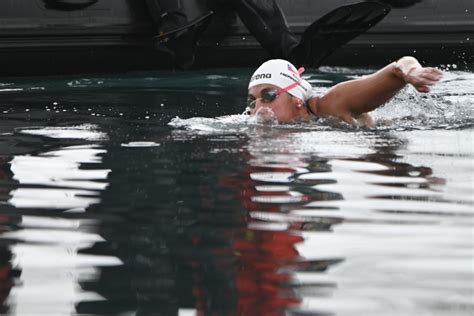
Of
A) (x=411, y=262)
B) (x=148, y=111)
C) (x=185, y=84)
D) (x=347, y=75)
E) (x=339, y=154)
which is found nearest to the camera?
(x=411, y=262)

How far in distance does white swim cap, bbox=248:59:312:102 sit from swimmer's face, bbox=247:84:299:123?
3 centimetres

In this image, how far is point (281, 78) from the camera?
7770 millimetres

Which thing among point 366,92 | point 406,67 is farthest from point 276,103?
point 406,67

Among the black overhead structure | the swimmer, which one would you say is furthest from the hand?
the black overhead structure

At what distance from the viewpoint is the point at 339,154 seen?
5.95 metres

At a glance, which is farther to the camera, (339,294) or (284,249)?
(284,249)

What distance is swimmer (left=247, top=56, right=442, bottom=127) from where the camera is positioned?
22.6ft

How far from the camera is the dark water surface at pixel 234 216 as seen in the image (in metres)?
3.31

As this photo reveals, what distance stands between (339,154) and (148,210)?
1599 millimetres

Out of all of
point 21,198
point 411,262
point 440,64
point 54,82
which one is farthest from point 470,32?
point 411,262

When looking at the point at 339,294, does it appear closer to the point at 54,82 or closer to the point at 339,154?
the point at 339,154

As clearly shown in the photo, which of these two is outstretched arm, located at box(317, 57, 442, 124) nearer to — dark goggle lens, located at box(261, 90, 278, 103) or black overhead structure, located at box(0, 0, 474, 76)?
dark goggle lens, located at box(261, 90, 278, 103)

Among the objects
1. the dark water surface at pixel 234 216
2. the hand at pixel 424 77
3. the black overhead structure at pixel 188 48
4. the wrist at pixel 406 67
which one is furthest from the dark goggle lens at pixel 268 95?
the black overhead structure at pixel 188 48

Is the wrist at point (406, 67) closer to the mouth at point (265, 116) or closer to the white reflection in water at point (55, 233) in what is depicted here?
the mouth at point (265, 116)
